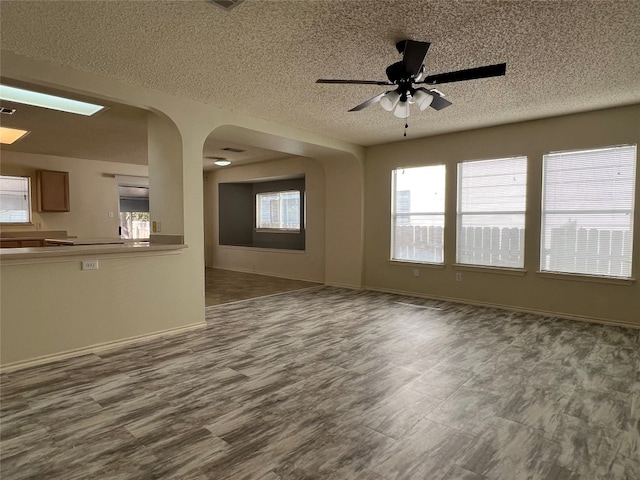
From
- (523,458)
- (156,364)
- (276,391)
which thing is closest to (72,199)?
(156,364)

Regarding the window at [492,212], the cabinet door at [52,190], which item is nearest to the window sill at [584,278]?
the window at [492,212]

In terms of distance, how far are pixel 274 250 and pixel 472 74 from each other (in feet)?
20.8

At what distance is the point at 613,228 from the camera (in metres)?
4.31

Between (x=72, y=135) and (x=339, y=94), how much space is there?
4321 millimetres

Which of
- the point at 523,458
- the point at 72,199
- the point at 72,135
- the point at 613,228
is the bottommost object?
the point at 523,458

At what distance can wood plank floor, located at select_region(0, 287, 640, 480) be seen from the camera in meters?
1.84

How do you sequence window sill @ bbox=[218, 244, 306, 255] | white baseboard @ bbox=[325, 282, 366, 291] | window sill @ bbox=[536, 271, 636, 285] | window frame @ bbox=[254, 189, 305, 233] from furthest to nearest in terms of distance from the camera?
1. window frame @ bbox=[254, 189, 305, 233]
2. window sill @ bbox=[218, 244, 306, 255]
3. white baseboard @ bbox=[325, 282, 366, 291]
4. window sill @ bbox=[536, 271, 636, 285]

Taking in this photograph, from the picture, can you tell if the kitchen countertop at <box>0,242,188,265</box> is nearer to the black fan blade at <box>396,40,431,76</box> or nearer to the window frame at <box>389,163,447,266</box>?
the black fan blade at <box>396,40,431,76</box>

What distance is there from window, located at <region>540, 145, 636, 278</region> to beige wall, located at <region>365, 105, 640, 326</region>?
0.09m

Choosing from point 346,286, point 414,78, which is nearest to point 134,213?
point 346,286

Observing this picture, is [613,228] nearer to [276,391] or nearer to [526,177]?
[526,177]

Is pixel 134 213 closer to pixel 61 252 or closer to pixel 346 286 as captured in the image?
pixel 346 286

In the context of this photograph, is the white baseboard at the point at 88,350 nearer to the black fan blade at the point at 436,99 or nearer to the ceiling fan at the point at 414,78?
the ceiling fan at the point at 414,78

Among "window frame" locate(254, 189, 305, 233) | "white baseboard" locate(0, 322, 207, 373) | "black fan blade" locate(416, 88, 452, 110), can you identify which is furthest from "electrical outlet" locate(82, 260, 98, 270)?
"window frame" locate(254, 189, 305, 233)
